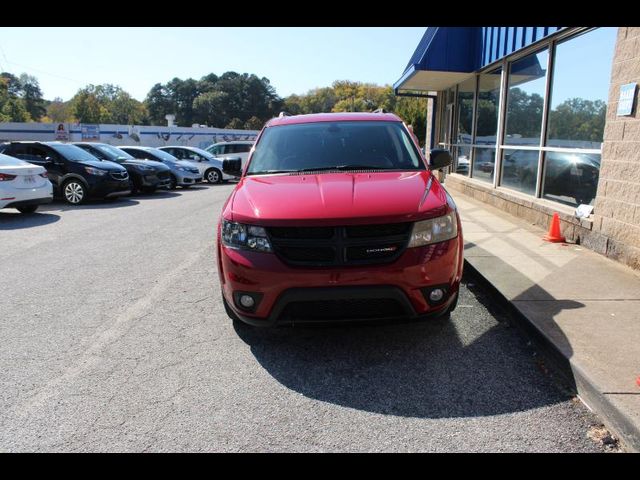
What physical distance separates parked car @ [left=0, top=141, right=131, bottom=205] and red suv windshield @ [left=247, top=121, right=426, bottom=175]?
938 centimetres

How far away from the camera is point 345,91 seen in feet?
416

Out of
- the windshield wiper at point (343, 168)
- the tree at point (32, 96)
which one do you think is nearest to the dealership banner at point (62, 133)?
the windshield wiper at point (343, 168)

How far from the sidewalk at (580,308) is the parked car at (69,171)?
976cm

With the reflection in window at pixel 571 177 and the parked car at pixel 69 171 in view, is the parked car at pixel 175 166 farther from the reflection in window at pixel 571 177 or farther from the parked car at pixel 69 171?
the reflection in window at pixel 571 177

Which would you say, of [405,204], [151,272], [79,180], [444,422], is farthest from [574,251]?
[79,180]

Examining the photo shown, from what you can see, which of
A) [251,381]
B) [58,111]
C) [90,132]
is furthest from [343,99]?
[251,381]

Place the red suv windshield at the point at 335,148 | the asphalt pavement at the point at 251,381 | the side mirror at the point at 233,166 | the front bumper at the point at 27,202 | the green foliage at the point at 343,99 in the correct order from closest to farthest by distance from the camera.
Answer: the asphalt pavement at the point at 251,381, the red suv windshield at the point at 335,148, the side mirror at the point at 233,166, the front bumper at the point at 27,202, the green foliage at the point at 343,99

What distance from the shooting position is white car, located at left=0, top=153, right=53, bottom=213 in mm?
10250

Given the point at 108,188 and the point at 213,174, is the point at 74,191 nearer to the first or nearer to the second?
the point at 108,188

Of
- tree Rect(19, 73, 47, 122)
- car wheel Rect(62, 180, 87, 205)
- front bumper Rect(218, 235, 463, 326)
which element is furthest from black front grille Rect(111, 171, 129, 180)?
tree Rect(19, 73, 47, 122)

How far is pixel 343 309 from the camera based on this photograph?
3426mm

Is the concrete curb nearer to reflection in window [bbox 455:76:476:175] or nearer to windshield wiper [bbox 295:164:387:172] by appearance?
windshield wiper [bbox 295:164:387:172]

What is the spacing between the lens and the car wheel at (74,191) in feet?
42.6
